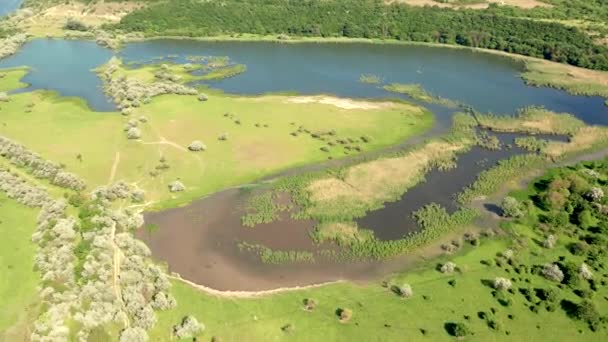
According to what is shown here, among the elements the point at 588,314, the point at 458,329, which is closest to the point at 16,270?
the point at 458,329

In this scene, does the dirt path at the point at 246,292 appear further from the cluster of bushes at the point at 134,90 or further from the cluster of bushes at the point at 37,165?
the cluster of bushes at the point at 134,90

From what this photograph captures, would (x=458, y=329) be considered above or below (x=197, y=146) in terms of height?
below

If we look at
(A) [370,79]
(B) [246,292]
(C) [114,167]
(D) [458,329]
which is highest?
(A) [370,79]

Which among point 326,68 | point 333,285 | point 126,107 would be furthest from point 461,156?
point 126,107

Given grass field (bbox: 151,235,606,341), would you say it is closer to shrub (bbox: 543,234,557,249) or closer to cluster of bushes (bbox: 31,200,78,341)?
shrub (bbox: 543,234,557,249)

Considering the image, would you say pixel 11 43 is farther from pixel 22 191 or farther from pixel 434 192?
pixel 434 192

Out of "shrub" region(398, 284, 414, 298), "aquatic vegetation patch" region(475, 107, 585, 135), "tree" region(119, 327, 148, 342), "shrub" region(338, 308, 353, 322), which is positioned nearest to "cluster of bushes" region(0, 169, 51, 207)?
"tree" region(119, 327, 148, 342)

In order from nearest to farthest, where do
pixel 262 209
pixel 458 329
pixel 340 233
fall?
pixel 458 329 → pixel 340 233 → pixel 262 209

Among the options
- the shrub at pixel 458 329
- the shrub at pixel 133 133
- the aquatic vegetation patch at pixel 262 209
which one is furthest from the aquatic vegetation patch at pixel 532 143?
the shrub at pixel 133 133
